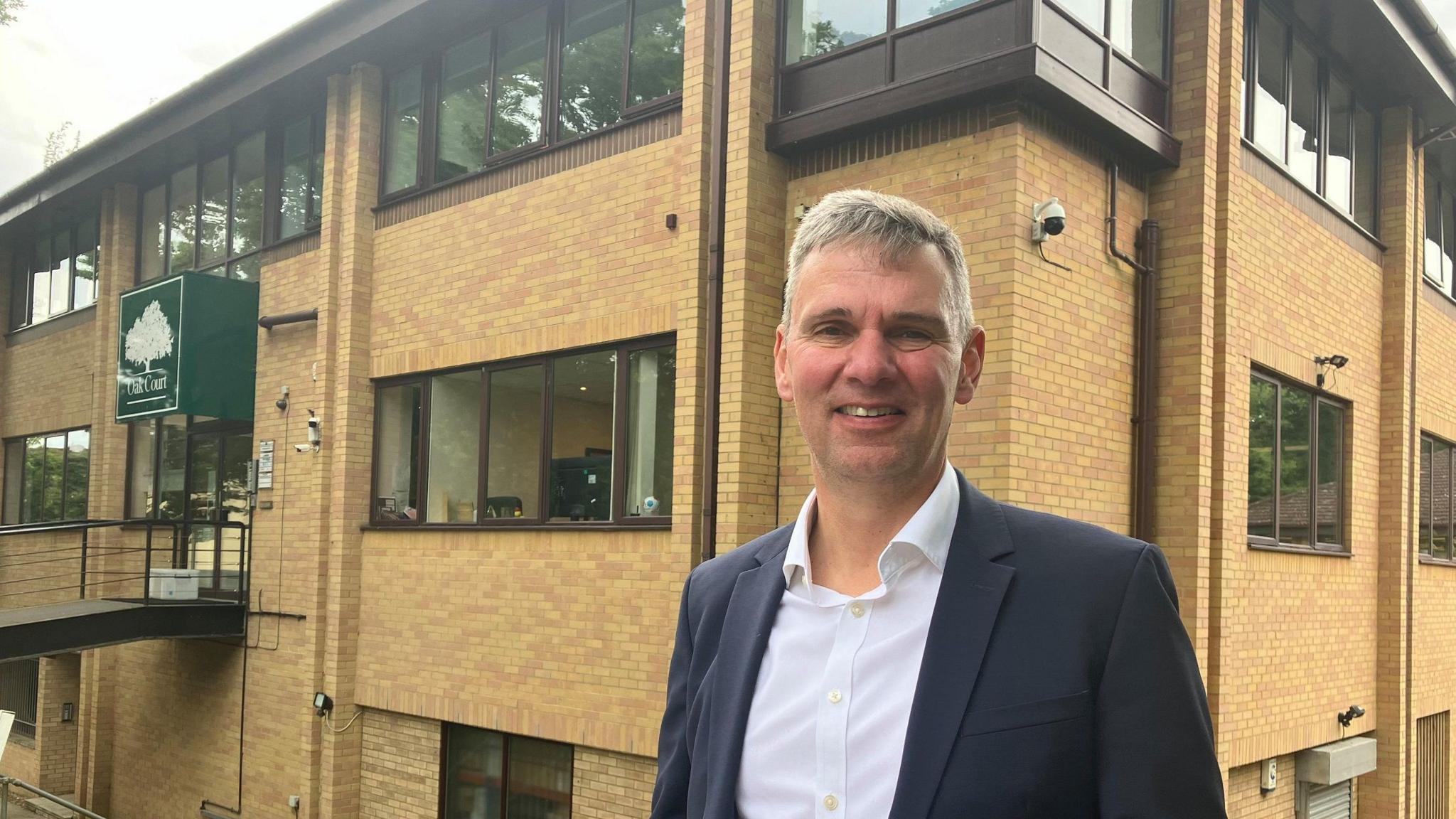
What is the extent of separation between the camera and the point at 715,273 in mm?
8172

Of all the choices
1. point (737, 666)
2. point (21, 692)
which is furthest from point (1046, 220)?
point (21, 692)

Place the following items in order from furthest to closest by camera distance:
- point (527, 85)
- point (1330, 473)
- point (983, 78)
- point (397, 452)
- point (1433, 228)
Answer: point (1433, 228) → point (397, 452) → point (527, 85) → point (1330, 473) → point (983, 78)

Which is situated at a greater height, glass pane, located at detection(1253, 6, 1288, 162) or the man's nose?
glass pane, located at detection(1253, 6, 1288, 162)

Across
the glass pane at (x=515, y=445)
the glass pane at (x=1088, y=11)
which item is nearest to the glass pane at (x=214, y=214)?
the glass pane at (x=515, y=445)

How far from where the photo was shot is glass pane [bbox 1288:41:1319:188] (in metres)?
9.90

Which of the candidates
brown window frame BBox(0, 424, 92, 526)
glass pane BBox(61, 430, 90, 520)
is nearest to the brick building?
brown window frame BBox(0, 424, 92, 526)

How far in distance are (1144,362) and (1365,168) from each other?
205 inches

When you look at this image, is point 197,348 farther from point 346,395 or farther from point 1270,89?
point 1270,89

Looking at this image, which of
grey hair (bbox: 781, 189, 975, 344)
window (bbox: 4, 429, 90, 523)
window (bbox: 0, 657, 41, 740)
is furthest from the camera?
window (bbox: 0, 657, 41, 740)

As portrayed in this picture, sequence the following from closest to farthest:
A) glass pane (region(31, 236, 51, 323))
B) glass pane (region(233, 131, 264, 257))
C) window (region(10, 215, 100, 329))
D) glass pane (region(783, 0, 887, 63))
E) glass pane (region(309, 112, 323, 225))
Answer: glass pane (region(783, 0, 887, 63)) → glass pane (region(309, 112, 323, 225)) → glass pane (region(233, 131, 264, 257)) → window (region(10, 215, 100, 329)) → glass pane (region(31, 236, 51, 323))

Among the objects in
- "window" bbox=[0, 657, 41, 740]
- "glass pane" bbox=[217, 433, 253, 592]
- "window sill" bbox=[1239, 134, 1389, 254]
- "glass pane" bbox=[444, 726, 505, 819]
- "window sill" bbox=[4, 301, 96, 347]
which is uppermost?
"window sill" bbox=[1239, 134, 1389, 254]

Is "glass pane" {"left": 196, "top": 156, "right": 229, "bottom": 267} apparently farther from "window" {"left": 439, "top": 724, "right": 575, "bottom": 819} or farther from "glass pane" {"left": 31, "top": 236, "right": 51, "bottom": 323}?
"window" {"left": 439, "top": 724, "right": 575, "bottom": 819}

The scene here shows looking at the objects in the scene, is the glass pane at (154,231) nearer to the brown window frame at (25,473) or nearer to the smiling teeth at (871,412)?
the brown window frame at (25,473)

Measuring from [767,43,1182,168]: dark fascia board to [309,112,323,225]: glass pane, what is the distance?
21.6ft
